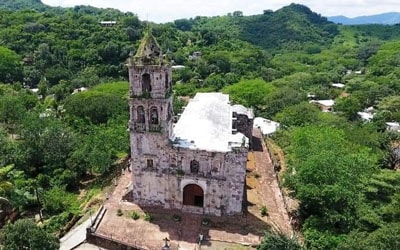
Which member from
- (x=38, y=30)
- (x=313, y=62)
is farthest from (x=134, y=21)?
(x=313, y=62)

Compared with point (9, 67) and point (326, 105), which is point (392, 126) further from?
point (9, 67)

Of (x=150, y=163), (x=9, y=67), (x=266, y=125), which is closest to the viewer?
(x=150, y=163)

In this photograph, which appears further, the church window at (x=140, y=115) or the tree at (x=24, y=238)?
the church window at (x=140, y=115)

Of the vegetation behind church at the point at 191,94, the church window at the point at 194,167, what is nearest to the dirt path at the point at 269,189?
the vegetation behind church at the point at 191,94

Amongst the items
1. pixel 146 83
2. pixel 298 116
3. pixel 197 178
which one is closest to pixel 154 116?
pixel 146 83

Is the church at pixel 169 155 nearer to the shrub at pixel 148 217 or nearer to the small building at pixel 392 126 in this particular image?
the shrub at pixel 148 217

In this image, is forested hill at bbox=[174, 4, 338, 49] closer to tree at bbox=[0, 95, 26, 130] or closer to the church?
tree at bbox=[0, 95, 26, 130]
